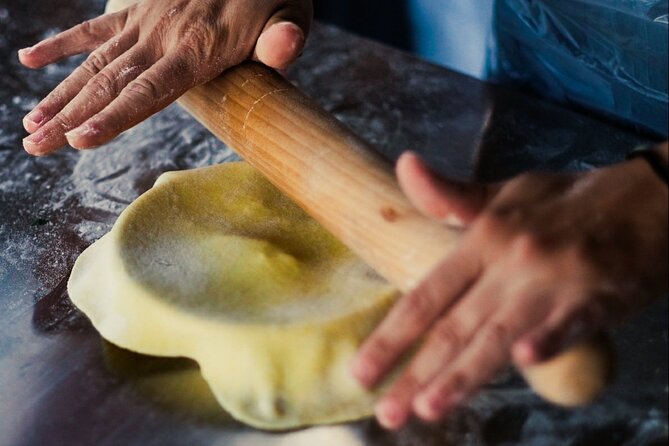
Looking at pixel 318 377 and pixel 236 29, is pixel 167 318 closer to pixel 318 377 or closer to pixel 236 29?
pixel 318 377

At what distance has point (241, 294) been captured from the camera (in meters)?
1.21

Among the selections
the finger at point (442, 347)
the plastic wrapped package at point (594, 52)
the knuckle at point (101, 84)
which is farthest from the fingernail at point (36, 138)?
the plastic wrapped package at point (594, 52)

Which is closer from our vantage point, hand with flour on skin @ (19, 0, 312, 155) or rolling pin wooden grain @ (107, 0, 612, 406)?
rolling pin wooden grain @ (107, 0, 612, 406)

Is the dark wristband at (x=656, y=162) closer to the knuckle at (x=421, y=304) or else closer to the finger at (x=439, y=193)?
the finger at (x=439, y=193)

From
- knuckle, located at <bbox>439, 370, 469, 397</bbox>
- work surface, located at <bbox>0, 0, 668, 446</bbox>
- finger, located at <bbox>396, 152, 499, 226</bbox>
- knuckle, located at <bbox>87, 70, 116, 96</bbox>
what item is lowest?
work surface, located at <bbox>0, 0, 668, 446</bbox>

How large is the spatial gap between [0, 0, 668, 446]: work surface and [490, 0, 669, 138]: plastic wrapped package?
4.3 inches

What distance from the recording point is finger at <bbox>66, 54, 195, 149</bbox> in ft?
4.07

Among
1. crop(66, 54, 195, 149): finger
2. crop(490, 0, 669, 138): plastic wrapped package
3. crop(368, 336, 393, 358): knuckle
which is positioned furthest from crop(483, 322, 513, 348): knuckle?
crop(490, 0, 669, 138): plastic wrapped package

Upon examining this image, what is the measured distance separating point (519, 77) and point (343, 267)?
3.13 ft

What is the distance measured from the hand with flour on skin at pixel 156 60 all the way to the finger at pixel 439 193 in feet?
1.63

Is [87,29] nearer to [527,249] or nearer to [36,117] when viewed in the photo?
[36,117]

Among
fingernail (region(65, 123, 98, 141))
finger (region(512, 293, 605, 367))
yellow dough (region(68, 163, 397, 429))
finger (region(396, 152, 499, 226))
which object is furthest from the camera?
fingernail (region(65, 123, 98, 141))

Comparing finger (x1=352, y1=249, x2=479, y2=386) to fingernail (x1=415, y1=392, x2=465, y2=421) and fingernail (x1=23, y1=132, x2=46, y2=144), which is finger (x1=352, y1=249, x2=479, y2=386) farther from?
fingernail (x1=23, y1=132, x2=46, y2=144)

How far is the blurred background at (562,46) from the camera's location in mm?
1702
